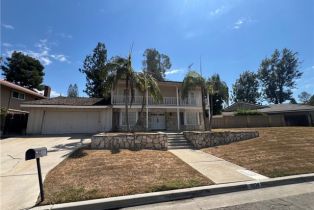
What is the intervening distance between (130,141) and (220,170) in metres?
5.93

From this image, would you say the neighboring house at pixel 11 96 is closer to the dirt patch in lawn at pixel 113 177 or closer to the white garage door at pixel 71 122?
the white garage door at pixel 71 122

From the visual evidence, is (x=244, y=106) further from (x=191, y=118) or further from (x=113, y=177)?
(x=113, y=177)

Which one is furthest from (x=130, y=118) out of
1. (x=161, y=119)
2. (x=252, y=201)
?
(x=252, y=201)

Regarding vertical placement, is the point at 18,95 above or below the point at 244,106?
A: below

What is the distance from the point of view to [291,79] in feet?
162

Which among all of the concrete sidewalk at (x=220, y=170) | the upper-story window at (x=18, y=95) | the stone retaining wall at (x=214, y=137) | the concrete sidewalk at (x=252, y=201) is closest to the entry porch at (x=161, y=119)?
the stone retaining wall at (x=214, y=137)

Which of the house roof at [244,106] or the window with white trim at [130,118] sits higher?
the house roof at [244,106]

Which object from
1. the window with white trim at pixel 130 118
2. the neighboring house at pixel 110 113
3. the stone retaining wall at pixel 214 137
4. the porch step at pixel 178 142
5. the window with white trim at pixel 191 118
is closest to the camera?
the porch step at pixel 178 142

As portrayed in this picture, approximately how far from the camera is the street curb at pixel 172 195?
4.67 metres

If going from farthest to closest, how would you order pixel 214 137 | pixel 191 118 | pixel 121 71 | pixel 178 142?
pixel 191 118 < pixel 121 71 < pixel 178 142 < pixel 214 137

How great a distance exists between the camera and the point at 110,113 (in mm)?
20328

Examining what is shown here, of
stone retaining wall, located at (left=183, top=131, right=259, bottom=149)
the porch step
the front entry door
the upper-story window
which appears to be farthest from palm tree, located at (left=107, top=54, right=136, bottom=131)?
the upper-story window

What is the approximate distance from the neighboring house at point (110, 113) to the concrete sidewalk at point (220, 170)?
1159cm

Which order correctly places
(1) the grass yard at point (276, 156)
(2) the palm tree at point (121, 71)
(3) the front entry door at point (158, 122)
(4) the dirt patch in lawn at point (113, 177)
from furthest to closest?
1. (3) the front entry door at point (158, 122)
2. (2) the palm tree at point (121, 71)
3. (1) the grass yard at point (276, 156)
4. (4) the dirt patch in lawn at point (113, 177)
